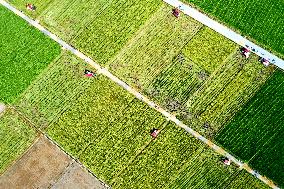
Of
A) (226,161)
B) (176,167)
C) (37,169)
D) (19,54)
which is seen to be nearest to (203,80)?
(226,161)

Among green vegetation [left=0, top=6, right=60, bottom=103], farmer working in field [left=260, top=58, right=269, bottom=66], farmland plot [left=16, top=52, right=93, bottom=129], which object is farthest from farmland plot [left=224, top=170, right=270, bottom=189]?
green vegetation [left=0, top=6, right=60, bottom=103]

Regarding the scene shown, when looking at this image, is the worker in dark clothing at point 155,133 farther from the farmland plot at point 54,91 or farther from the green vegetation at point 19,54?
the green vegetation at point 19,54

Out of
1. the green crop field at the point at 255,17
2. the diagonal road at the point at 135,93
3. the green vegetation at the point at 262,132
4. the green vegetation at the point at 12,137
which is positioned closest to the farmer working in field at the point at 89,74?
the diagonal road at the point at 135,93

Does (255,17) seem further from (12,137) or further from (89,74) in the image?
(12,137)

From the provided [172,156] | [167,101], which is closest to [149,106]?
[167,101]

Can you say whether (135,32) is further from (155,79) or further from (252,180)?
(252,180)

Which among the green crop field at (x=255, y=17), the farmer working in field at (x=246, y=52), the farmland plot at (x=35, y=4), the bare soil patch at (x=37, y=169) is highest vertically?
the green crop field at (x=255, y=17)
